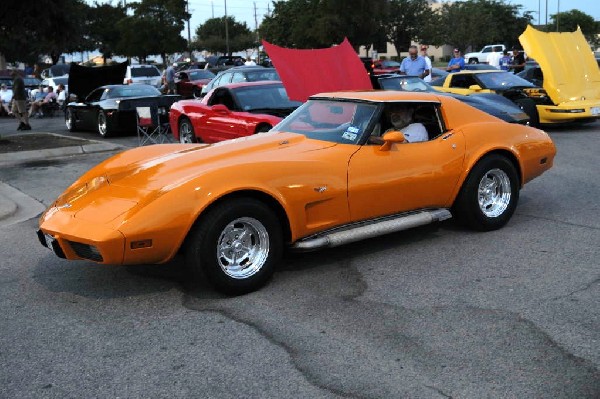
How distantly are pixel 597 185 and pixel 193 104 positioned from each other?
23.3 feet

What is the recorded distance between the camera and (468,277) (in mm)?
5137

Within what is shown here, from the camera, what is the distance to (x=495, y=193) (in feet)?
21.4

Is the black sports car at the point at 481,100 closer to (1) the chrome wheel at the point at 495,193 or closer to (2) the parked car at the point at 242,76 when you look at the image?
(2) the parked car at the point at 242,76

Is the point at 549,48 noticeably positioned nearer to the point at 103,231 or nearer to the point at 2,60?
the point at 103,231

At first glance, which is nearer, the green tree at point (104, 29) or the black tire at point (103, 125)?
the black tire at point (103, 125)

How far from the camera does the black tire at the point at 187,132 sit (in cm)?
1249

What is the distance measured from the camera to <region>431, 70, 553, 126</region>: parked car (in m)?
14.1

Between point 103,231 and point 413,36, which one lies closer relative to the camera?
point 103,231

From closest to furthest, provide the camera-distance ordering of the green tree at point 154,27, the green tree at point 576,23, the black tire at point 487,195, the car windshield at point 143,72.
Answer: the black tire at point 487,195 → the car windshield at point 143,72 → the green tree at point 154,27 → the green tree at point 576,23

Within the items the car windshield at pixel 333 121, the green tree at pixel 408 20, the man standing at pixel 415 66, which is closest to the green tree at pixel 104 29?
the green tree at pixel 408 20

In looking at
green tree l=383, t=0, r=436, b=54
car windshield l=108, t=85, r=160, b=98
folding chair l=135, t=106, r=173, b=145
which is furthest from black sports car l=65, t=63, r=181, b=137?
green tree l=383, t=0, r=436, b=54

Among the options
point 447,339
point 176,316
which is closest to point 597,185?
point 447,339

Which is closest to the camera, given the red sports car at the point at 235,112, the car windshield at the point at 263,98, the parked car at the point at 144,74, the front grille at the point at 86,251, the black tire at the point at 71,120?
the front grille at the point at 86,251

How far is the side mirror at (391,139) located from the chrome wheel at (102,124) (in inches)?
441
